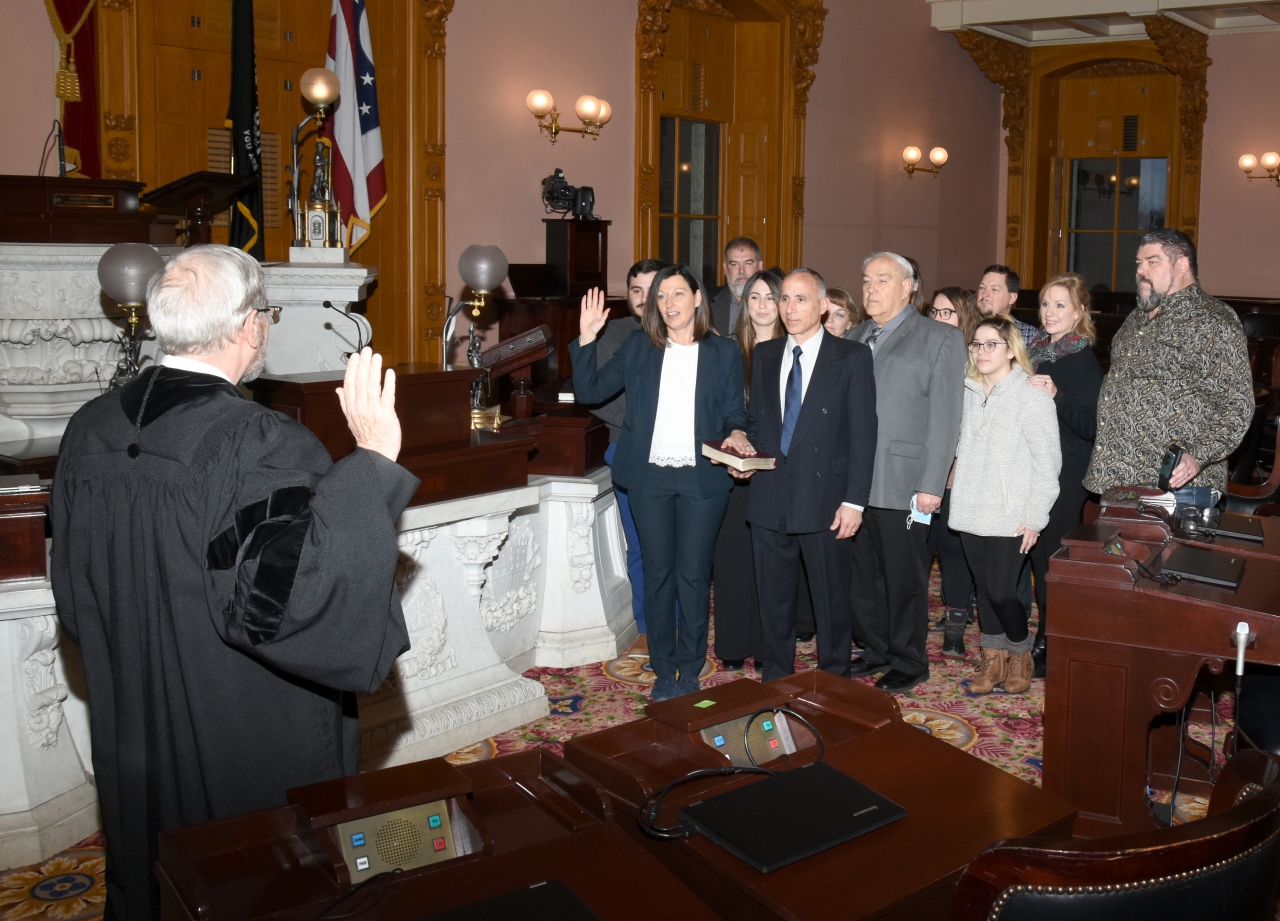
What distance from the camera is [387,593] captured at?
6.50 ft

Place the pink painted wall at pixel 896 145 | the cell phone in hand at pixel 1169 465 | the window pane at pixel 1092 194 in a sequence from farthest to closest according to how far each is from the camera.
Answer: the window pane at pixel 1092 194 < the pink painted wall at pixel 896 145 < the cell phone in hand at pixel 1169 465

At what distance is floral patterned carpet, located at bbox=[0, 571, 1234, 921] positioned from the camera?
305 cm

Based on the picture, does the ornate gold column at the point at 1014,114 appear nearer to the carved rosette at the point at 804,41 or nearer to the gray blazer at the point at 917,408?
the carved rosette at the point at 804,41

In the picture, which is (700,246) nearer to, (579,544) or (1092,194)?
(579,544)

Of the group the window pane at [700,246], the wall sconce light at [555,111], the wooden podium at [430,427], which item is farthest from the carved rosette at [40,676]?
the window pane at [700,246]

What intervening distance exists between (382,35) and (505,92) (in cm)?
92

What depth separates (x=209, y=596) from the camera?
6.53 ft

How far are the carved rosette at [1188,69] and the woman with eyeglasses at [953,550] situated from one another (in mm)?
8920

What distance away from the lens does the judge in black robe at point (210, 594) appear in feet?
6.32

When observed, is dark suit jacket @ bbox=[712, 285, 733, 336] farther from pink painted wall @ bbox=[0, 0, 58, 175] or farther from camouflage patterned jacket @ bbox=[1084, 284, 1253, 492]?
pink painted wall @ bbox=[0, 0, 58, 175]

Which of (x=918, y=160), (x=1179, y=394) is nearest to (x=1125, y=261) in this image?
(x=918, y=160)

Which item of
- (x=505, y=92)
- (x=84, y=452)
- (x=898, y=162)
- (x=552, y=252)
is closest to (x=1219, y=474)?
(x=84, y=452)

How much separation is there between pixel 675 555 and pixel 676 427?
462mm

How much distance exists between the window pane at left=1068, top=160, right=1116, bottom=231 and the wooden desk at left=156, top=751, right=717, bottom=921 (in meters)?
13.9
